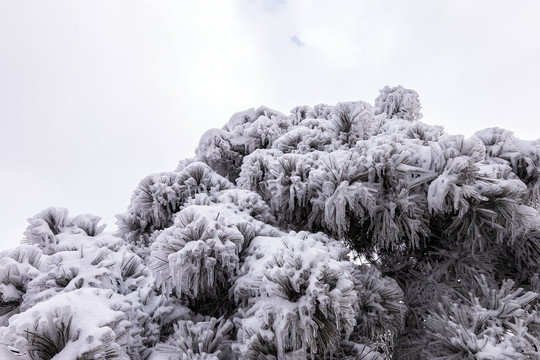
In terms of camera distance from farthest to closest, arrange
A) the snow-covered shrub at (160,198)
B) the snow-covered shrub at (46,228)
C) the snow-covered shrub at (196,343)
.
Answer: the snow-covered shrub at (160,198) < the snow-covered shrub at (46,228) < the snow-covered shrub at (196,343)

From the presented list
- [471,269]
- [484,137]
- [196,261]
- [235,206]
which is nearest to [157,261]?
[196,261]

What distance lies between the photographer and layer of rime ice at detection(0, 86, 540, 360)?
1440 millimetres

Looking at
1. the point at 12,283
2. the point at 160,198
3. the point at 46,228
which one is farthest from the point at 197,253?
the point at 46,228

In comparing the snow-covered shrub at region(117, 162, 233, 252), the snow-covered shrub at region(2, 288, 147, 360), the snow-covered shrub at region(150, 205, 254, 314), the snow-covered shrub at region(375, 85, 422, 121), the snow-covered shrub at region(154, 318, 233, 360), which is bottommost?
the snow-covered shrub at region(154, 318, 233, 360)

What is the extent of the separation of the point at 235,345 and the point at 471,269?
1.86m

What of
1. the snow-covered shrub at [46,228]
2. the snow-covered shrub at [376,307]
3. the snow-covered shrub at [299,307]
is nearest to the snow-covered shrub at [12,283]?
the snow-covered shrub at [46,228]

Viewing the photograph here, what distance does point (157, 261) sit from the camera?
5.85ft

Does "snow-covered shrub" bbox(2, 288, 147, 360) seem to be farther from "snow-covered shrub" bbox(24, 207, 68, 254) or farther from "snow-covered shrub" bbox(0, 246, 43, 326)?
"snow-covered shrub" bbox(24, 207, 68, 254)

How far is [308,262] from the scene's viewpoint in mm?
1470

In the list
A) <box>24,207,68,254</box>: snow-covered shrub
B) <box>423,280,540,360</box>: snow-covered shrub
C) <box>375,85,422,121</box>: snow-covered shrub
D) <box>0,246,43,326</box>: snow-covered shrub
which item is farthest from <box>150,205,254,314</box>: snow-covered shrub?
<box>375,85,422,121</box>: snow-covered shrub

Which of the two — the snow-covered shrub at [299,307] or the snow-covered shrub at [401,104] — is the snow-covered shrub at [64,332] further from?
the snow-covered shrub at [401,104]

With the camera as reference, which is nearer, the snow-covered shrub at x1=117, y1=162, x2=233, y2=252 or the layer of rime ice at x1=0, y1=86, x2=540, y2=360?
the layer of rime ice at x1=0, y1=86, x2=540, y2=360

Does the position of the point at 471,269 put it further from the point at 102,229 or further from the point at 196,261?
the point at 102,229

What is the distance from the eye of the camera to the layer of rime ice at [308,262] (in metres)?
1.44
